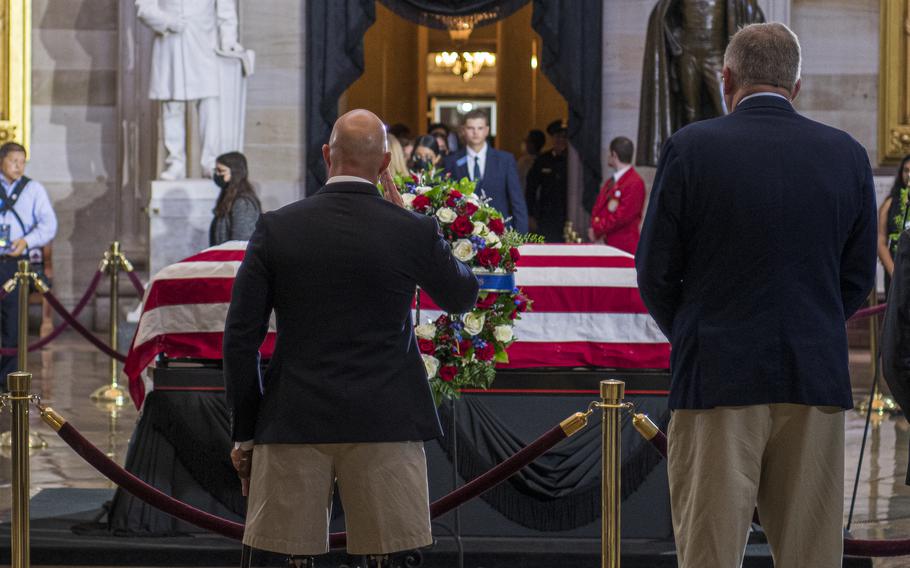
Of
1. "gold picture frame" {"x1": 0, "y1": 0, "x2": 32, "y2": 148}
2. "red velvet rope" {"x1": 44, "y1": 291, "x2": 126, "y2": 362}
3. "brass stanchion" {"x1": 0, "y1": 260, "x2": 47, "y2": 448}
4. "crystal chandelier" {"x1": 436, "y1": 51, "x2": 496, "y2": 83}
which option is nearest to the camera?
"brass stanchion" {"x1": 0, "y1": 260, "x2": 47, "y2": 448}

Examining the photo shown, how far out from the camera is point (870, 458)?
8078 millimetres

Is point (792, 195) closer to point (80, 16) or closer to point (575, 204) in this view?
point (575, 204)

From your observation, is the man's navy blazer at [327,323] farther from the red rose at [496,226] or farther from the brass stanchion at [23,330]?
the brass stanchion at [23,330]

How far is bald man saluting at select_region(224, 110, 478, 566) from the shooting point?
356 cm

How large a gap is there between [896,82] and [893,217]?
4.14m

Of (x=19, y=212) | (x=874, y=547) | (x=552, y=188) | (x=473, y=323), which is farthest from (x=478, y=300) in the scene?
(x=552, y=188)

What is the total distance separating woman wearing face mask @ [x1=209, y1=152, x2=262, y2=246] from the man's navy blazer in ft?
20.2

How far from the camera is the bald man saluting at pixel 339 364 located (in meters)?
3.56

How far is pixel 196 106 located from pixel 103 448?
5.00 meters

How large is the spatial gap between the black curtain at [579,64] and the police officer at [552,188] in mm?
751

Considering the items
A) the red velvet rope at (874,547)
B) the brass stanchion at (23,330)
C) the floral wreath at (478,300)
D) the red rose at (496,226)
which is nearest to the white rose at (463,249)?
the floral wreath at (478,300)

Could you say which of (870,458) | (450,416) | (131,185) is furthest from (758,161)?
(131,185)

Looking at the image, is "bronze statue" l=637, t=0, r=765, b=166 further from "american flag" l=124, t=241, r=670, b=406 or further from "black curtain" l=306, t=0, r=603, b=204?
"american flag" l=124, t=241, r=670, b=406

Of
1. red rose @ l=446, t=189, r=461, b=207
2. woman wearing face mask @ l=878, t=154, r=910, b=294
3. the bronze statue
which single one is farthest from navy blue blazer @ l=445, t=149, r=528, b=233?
red rose @ l=446, t=189, r=461, b=207
